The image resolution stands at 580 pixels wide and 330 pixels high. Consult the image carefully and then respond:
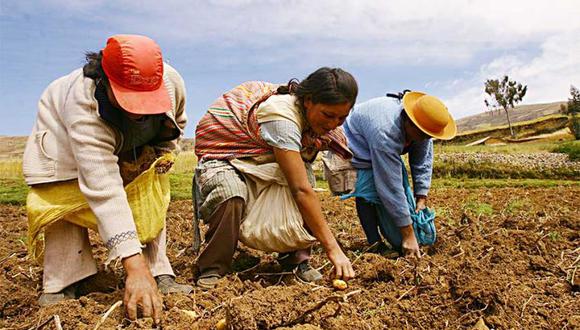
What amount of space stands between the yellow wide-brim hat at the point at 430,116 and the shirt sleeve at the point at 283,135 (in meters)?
0.85

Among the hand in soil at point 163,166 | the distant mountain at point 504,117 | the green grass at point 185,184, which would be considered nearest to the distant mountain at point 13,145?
the green grass at point 185,184

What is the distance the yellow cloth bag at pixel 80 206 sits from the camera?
7.78ft

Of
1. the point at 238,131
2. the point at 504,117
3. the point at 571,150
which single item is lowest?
the point at 504,117

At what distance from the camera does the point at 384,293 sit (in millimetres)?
2389

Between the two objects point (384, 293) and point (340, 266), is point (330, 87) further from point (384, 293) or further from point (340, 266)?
point (384, 293)

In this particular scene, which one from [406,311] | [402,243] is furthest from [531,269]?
[406,311]

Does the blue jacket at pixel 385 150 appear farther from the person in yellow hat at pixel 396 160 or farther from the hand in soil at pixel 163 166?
the hand in soil at pixel 163 166

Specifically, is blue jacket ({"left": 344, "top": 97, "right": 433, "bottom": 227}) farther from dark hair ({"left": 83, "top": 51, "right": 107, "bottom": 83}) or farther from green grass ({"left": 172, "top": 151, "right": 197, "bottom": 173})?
green grass ({"left": 172, "top": 151, "right": 197, "bottom": 173})

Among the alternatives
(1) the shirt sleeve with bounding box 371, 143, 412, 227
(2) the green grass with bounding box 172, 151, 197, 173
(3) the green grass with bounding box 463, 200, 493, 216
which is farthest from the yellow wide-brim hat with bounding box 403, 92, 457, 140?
(2) the green grass with bounding box 172, 151, 197, 173

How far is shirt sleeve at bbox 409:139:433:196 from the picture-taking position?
11.8ft

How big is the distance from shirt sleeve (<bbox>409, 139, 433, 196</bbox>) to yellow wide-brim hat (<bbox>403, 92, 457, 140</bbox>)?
45 centimetres

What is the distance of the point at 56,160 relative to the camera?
2.36 meters

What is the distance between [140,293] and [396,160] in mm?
1783

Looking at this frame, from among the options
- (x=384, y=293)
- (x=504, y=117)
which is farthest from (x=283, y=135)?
(x=504, y=117)
